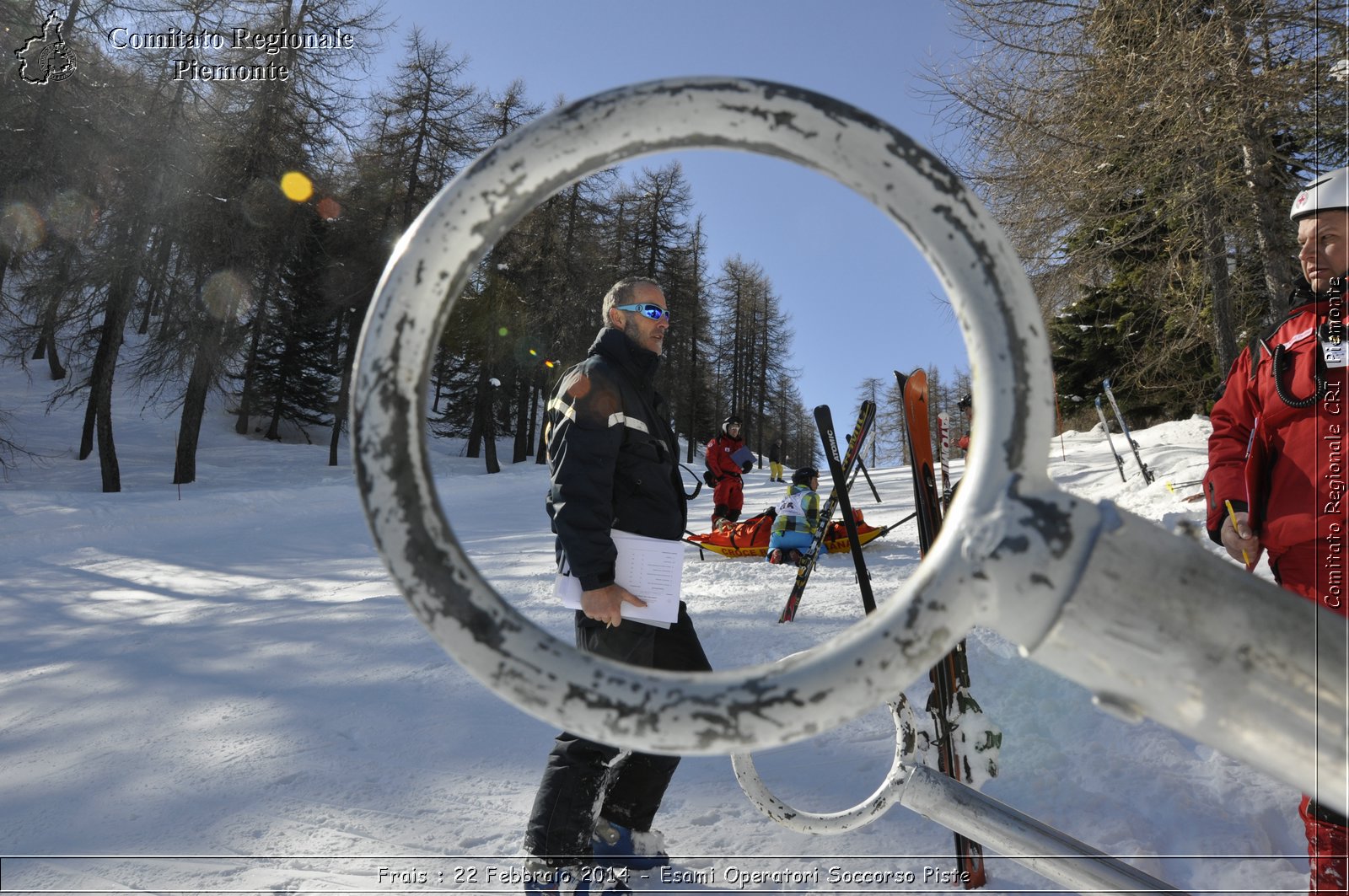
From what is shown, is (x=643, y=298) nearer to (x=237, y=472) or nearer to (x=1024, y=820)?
(x=1024, y=820)

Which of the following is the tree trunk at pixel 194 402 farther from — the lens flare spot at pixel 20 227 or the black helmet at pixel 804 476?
the black helmet at pixel 804 476

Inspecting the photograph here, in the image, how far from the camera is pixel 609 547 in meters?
2.28

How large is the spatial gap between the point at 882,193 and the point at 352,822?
2.74m

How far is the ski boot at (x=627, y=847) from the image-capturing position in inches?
90.7

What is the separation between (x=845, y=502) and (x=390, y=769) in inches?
102

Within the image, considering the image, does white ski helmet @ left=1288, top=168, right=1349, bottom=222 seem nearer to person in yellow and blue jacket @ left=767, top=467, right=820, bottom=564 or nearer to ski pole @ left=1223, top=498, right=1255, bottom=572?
ski pole @ left=1223, top=498, right=1255, bottom=572

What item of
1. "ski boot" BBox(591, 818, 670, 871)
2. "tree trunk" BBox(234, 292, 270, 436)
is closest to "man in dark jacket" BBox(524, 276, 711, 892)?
"ski boot" BBox(591, 818, 670, 871)

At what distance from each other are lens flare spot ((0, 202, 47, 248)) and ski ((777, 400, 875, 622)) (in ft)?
49.4

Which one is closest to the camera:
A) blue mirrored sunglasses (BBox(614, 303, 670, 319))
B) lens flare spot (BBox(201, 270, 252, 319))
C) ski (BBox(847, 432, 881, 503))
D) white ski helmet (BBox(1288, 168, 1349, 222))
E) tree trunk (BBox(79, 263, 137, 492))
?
white ski helmet (BBox(1288, 168, 1349, 222))

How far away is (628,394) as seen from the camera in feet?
8.19

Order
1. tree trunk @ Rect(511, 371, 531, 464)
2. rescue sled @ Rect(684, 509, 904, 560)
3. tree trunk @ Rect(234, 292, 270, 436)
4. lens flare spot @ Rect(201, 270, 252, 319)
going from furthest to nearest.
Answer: tree trunk @ Rect(511, 371, 531, 464)
tree trunk @ Rect(234, 292, 270, 436)
lens flare spot @ Rect(201, 270, 252, 319)
rescue sled @ Rect(684, 509, 904, 560)

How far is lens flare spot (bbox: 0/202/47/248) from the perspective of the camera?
12.6 metres

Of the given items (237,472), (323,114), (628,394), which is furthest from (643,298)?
(237,472)

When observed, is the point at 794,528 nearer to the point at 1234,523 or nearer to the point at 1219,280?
the point at 1234,523
